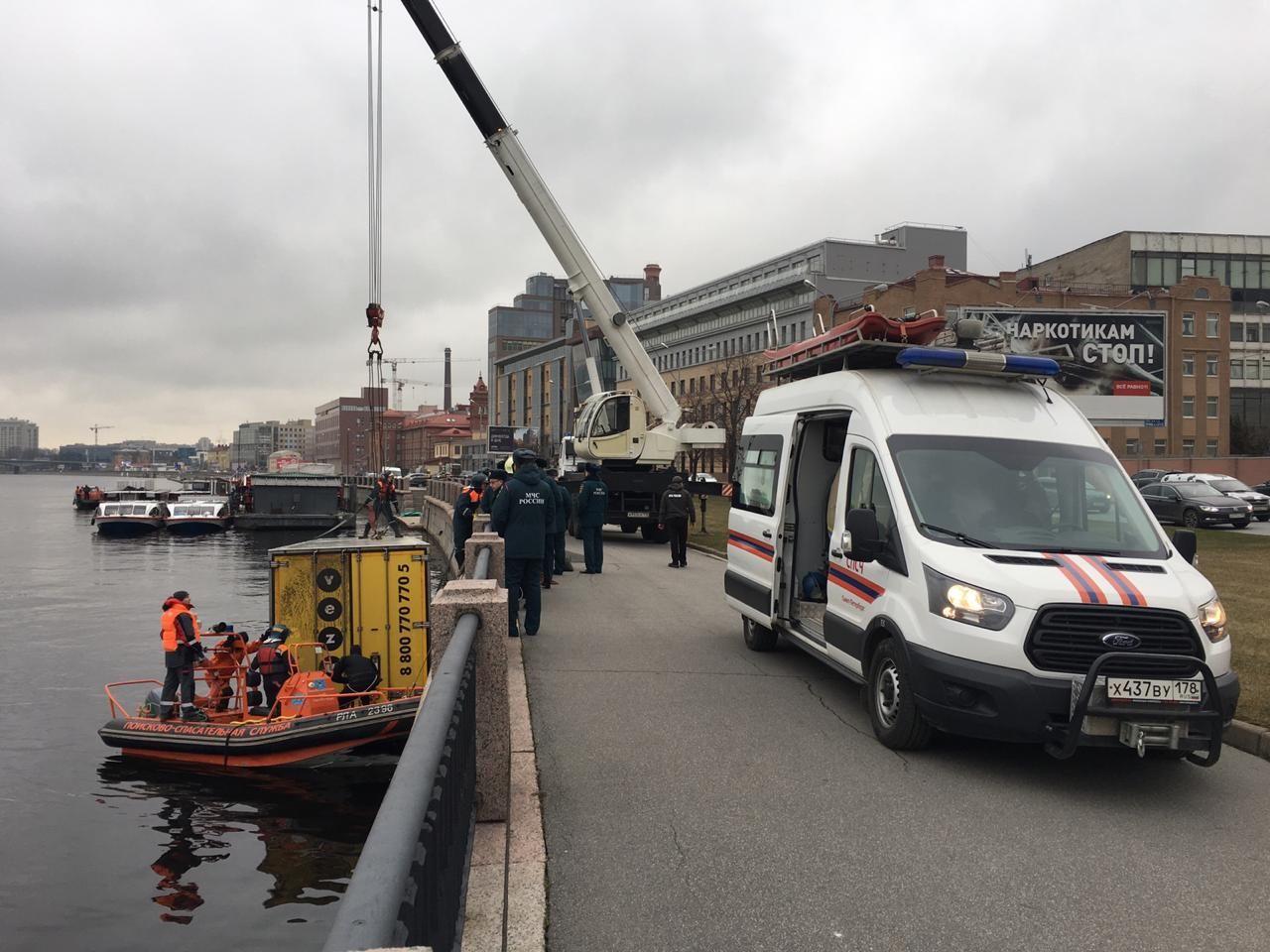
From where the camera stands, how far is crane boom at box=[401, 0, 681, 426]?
73.8ft

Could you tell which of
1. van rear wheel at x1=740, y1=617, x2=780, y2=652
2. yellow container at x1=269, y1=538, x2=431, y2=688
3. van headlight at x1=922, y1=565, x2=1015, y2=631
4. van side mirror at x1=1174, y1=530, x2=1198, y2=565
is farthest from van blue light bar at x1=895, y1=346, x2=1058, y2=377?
yellow container at x1=269, y1=538, x2=431, y2=688

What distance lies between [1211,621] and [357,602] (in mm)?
9911

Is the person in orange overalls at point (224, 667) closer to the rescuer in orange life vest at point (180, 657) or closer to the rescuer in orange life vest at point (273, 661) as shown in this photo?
the rescuer in orange life vest at point (180, 657)

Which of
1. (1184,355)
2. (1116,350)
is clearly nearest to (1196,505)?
(1116,350)

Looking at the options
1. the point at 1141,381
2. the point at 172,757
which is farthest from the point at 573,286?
the point at 1141,381

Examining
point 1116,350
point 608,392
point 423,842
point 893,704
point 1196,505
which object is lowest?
point 893,704

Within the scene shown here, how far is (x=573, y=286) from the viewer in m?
26.2

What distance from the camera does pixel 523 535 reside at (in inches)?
405

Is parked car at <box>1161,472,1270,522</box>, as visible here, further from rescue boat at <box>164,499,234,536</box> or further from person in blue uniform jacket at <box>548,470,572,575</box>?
rescue boat at <box>164,499,234,536</box>

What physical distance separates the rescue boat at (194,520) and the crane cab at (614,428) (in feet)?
149

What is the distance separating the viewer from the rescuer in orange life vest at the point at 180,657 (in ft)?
38.9

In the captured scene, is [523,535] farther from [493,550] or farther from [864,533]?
[864,533]

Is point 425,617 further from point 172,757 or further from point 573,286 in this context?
point 573,286

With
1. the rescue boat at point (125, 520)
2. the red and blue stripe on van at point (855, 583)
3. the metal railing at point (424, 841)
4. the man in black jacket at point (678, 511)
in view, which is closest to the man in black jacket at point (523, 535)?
the red and blue stripe on van at point (855, 583)
